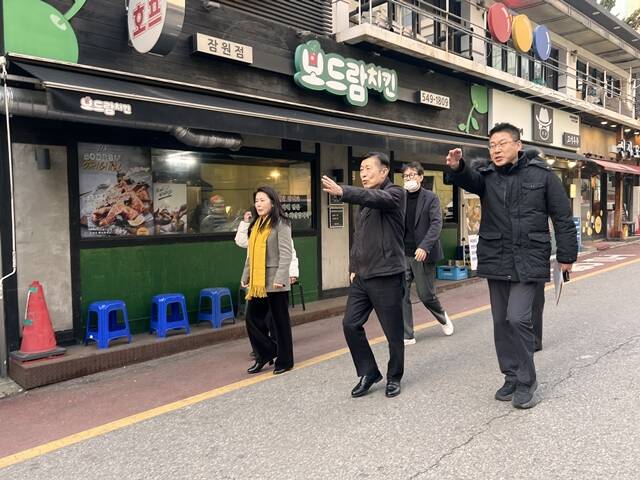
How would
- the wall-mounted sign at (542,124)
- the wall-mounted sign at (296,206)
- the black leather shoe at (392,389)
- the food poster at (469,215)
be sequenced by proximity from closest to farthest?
the black leather shoe at (392,389), the wall-mounted sign at (296,206), the food poster at (469,215), the wall-mounted sign at (542,124)

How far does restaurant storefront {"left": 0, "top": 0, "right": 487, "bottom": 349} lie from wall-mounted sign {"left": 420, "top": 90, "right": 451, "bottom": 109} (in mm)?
1431

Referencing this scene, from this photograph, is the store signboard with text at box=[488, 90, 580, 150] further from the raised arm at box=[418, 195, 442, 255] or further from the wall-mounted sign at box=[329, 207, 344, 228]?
the raised arm at box=[418, 195, 442, 255]

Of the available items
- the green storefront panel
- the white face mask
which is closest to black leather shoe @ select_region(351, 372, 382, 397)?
the white face mask

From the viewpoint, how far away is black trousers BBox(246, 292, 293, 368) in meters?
4.89

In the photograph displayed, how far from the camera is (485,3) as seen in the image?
12742 millimetres

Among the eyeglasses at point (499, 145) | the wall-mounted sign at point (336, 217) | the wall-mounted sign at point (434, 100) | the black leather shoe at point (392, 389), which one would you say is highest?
the wall-mounted sign at point (434, 100)

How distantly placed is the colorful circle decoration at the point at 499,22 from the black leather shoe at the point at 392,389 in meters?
9.64

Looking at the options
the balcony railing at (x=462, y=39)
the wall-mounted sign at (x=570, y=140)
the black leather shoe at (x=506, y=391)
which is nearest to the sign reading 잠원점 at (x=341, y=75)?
the balcony railing at (x=462, y=39)

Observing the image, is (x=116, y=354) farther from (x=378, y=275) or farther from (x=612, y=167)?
(x=612, y=167)

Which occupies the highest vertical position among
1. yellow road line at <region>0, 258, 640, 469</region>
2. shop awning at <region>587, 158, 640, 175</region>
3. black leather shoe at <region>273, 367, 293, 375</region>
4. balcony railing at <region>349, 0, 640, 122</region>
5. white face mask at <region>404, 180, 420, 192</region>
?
balcony railing at <region>349, 0, 640, 122</region>

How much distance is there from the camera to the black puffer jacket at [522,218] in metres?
3.77

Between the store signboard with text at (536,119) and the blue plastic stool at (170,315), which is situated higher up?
the store signboard with text at (536,119)

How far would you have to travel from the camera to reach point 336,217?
8.94 metres

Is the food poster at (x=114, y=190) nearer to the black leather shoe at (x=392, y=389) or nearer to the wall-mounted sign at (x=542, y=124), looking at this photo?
the black leather shoe at (x=392, y=389)
